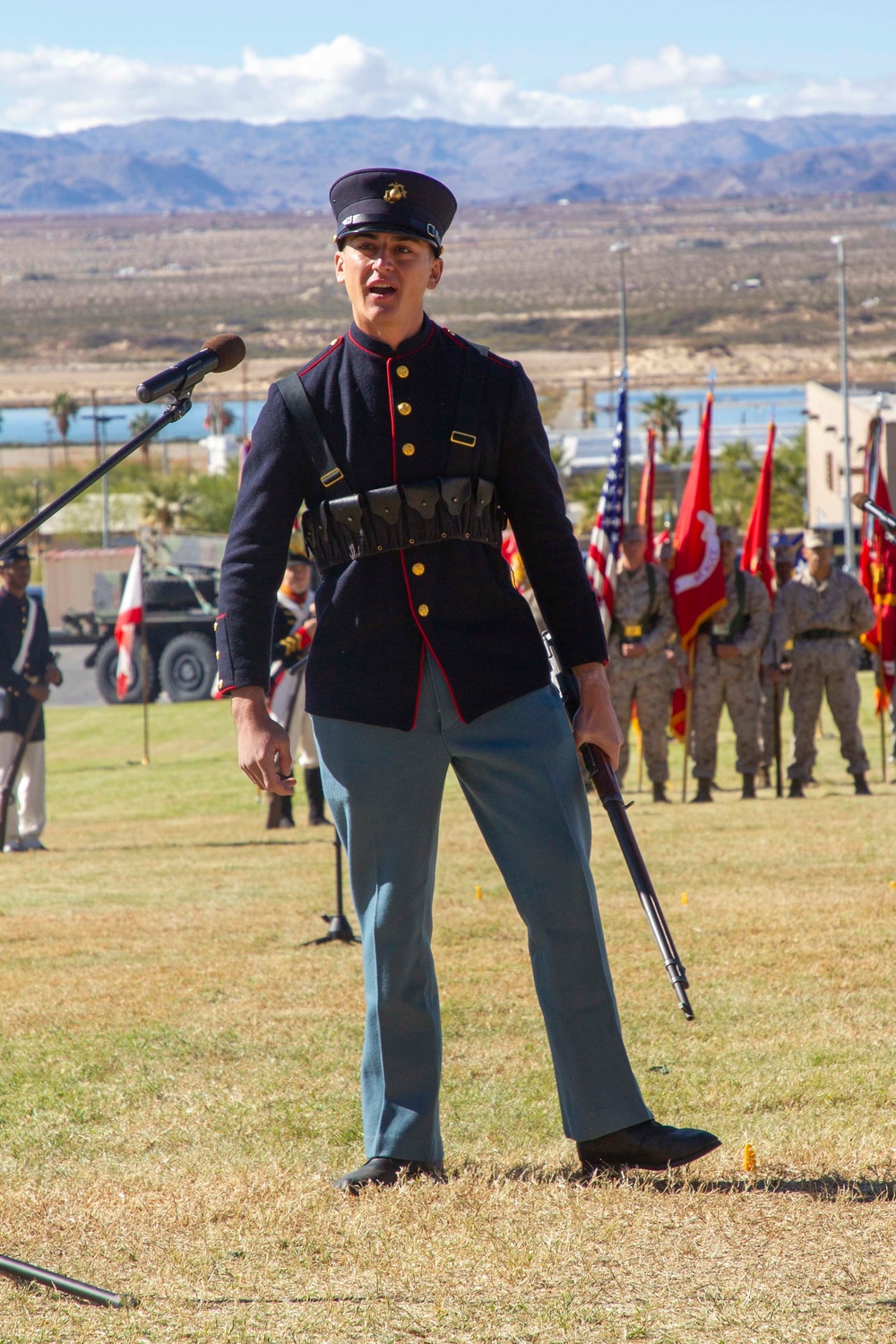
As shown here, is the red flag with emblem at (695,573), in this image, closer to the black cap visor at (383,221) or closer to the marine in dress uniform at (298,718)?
the marine in dress uniform at (298,718)

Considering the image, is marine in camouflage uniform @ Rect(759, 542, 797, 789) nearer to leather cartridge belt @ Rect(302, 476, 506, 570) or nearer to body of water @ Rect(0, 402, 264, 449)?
leather cartridge belt @ Rect(302, 476, 506, 570)

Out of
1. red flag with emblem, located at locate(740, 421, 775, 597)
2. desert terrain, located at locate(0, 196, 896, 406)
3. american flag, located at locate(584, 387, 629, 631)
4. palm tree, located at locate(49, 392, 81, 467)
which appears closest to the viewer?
american flag, located at locate(584, 387, 629, 631)

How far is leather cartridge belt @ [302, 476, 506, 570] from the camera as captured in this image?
3309 millimetres

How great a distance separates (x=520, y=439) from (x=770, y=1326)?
1.78 meters

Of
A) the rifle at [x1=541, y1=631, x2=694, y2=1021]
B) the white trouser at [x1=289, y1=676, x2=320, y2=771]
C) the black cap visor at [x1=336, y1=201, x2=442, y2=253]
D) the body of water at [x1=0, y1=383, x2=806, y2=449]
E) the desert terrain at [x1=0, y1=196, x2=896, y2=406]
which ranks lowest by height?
the white trouser at [x1=289, y1=676, x2=320, y2=771]

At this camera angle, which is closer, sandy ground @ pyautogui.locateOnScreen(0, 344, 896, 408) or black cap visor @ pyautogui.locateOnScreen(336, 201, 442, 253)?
black cap visor @ pyautogui.locateOnScreen(336, 201, 442, 253)

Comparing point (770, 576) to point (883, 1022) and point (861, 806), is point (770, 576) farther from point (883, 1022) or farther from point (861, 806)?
point (883, 1022)

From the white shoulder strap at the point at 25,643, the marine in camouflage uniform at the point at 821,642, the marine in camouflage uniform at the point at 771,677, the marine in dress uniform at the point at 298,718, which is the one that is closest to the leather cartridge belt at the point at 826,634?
the marine in camouflage uniform at the point at 821,642

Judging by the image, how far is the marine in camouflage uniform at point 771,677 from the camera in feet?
40.8

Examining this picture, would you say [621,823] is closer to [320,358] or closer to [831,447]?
[320,358]

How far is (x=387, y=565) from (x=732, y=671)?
965 cm

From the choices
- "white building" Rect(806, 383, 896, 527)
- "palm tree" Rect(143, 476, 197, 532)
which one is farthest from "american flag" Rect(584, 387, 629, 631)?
"palm tree" Rect(143, 476, 197, 532)

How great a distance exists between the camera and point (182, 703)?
27.2 m

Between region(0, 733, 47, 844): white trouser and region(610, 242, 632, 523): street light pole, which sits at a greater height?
region(610, 242, 632, 523): street light pole
